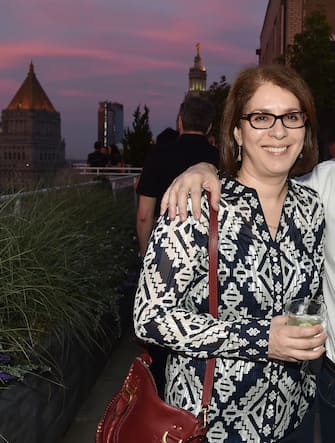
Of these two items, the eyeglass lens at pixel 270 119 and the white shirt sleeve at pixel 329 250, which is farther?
the white shirt sleeve at pixel 329 250

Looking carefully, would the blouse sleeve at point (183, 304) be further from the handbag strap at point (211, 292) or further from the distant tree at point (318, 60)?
the distant tree at point (318, 60)

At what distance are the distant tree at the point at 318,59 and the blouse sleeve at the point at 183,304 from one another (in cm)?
2046

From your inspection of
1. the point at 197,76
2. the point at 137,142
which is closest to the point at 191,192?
the point at 137,142

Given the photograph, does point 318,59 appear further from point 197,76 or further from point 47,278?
point 197,76

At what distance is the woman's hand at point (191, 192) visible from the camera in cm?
182

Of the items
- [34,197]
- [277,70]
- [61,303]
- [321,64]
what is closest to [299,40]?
[321,64]

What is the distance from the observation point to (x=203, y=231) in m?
1.80

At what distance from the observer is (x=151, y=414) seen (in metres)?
1.86

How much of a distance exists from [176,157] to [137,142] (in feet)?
115

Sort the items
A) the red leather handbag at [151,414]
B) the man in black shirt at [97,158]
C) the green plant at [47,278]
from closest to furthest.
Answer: the red leather handbag at [151,414], the green plant at [47,278], the man in black shirt at [97,158]

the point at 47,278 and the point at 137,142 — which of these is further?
the point at 137,142

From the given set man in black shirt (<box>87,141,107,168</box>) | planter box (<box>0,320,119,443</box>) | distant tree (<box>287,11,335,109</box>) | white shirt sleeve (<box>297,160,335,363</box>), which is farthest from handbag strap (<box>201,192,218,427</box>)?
distant tree (<box>287,11,335,109</box>)

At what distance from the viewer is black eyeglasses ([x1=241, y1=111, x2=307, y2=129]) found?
198 centimetres

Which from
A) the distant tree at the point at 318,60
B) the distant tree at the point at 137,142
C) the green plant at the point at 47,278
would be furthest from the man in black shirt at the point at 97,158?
the distant tree at the point at 137,142
